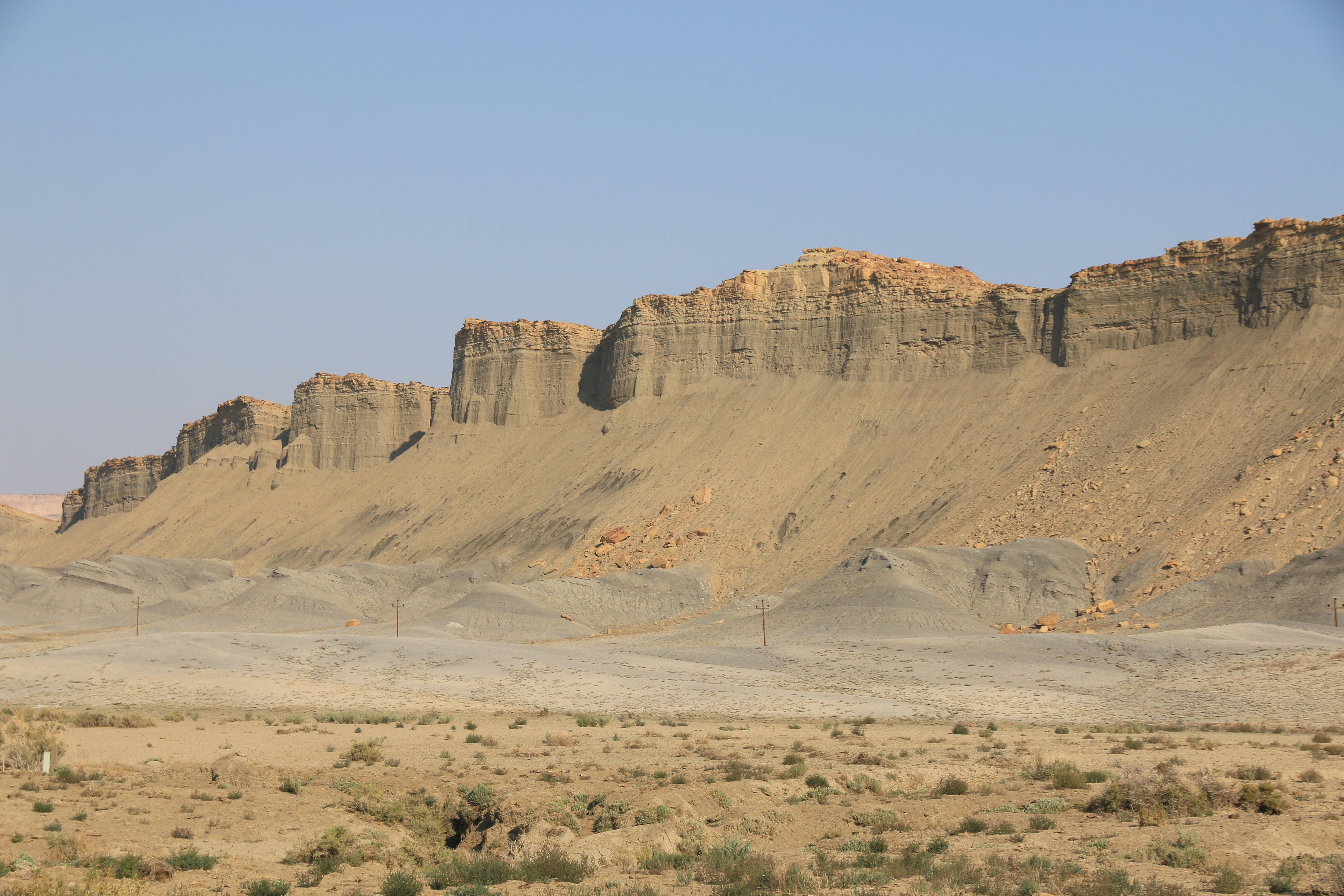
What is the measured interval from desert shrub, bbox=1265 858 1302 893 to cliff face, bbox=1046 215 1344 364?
59.1 meters

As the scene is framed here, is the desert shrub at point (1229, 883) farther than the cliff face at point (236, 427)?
No

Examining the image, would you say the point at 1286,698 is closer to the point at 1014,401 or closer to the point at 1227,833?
the point at 1227,833

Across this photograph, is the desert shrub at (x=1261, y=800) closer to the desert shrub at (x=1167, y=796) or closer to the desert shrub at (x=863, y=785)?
the desert shrub at (x=1167, y=796)

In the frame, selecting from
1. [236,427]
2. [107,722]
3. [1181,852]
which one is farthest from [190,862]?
[236,427]

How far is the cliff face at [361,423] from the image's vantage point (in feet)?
340

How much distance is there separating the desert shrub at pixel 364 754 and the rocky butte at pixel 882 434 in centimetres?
3319

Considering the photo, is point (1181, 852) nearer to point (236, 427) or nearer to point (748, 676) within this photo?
point (748, 676)

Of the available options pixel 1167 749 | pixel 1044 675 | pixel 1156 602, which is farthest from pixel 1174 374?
pixel 1167 749

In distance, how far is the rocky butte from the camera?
2217 inches

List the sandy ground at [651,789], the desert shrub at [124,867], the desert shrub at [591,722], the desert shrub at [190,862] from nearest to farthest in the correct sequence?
the desert shrub at [124,867] → the desert shrub at [190,862] → the sandy ground at [651,789] → the desert shrub at [591,722]

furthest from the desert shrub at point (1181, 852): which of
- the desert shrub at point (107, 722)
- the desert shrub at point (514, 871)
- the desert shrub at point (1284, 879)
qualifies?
the desert shrub at point (107, 722)

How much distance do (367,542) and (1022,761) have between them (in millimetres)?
71124

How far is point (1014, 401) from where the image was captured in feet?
230

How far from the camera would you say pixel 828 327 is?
79750mm
